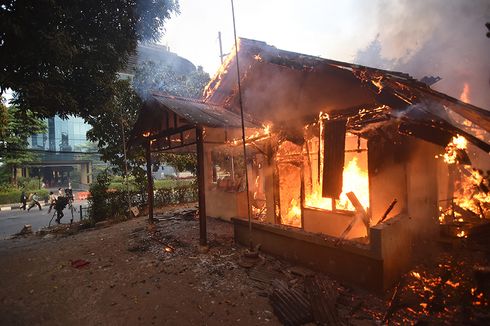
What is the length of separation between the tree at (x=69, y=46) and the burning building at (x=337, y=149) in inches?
99.0

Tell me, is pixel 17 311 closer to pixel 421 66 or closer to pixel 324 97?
pixel 324 97

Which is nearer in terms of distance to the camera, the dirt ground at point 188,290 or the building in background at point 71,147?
the dirt ground at point 188,290

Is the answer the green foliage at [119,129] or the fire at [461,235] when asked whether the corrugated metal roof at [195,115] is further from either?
the green foliage at [119,129]

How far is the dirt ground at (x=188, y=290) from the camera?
500 cm

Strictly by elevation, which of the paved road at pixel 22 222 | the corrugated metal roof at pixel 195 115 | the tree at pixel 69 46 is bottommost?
the paved road at pixel 22 222

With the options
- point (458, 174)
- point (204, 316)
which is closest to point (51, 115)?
point (204, 316)

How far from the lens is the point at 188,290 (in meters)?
6.18

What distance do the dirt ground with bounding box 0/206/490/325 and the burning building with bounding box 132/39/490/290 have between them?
0.60 metres

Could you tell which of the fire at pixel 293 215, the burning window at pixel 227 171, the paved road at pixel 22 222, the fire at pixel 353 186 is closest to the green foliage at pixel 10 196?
the paved road at pixel 22 222

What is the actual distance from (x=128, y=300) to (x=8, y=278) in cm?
441

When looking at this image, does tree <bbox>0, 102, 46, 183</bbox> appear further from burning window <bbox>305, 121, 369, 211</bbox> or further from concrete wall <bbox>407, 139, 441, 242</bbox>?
concrete wall <bbox>407, 139, 441, 242</bbox>

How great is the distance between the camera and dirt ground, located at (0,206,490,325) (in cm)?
500

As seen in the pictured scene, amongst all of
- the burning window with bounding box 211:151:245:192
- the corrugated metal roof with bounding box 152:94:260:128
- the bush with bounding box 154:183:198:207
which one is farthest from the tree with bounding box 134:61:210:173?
the corrugated metal roof with bounding box 152:94:260:128

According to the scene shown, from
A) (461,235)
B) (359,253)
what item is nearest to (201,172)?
(359,253)
